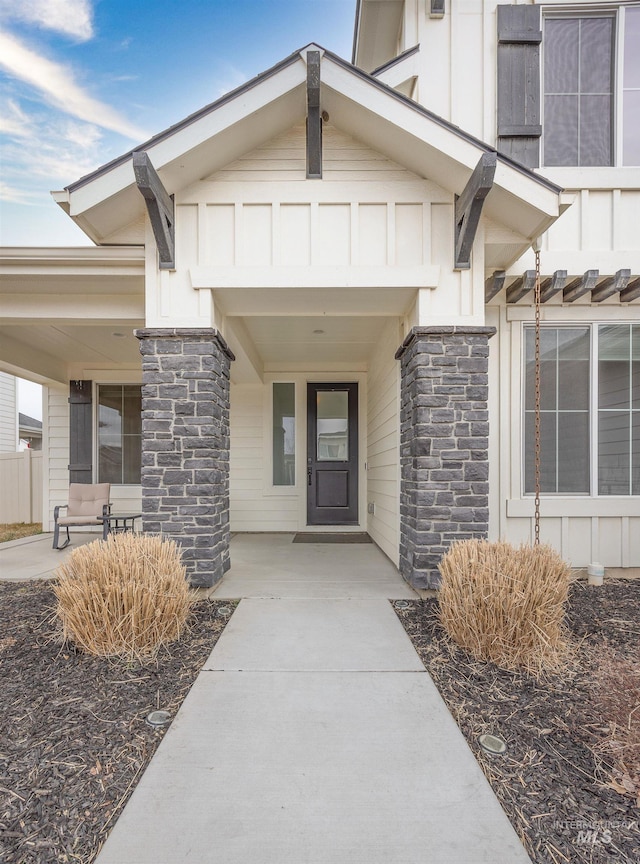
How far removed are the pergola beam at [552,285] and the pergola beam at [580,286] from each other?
0.32ft

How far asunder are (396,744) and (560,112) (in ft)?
17.8

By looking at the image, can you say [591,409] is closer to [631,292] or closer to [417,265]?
[631,292]

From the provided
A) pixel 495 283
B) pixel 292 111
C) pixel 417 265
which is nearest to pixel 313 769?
pixel 417 265

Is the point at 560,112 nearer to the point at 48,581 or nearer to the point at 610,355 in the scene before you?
the point at 610,355

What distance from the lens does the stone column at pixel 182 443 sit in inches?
145

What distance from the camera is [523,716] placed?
211 centimetres

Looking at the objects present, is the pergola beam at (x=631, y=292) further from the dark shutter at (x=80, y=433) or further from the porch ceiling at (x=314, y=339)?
the dark shutter at (x=80, y=433)

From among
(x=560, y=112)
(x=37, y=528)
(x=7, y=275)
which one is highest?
(x=560, y=112)

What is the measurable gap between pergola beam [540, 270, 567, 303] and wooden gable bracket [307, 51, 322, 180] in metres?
2.18

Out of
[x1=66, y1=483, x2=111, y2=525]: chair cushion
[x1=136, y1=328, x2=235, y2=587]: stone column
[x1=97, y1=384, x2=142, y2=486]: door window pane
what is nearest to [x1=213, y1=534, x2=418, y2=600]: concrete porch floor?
[x1=136, y1=328, x2=235, y2=587]: stone column

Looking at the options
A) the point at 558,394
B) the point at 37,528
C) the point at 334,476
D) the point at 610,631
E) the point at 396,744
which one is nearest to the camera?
the point at 396,744

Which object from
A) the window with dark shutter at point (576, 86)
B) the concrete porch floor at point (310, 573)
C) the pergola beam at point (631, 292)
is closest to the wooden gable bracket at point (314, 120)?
the window with dark shutter at point (576, 86)

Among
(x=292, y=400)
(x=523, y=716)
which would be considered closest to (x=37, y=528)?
(x=292, y=400)

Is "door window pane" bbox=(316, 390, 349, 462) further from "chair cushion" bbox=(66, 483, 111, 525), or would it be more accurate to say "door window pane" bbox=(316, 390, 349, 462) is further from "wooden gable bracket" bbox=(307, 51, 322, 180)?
"wooden gable bracket" bbox=(307, 51, 322, 180)
